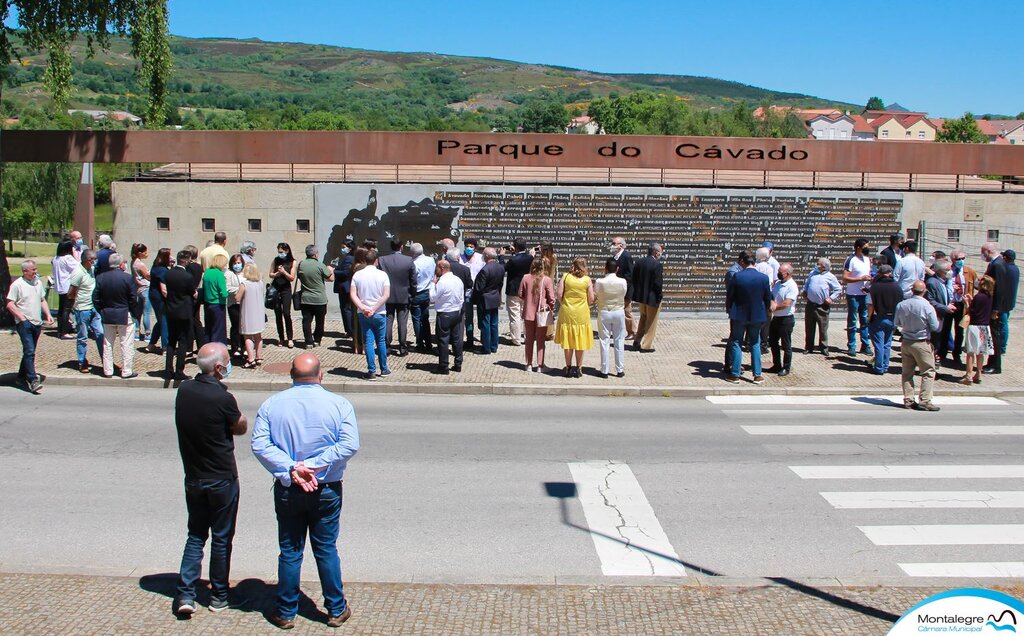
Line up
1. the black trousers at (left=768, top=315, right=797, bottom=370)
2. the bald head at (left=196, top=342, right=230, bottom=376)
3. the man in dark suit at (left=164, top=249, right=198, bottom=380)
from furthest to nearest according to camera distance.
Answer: the black trousers at (left=768, top=315, right=797, bottom=370) < the man in dark suit at (left=164, top=249, right=198, bottom=380) < the bald head at (left=196, top=342, right=230, bottom=376)

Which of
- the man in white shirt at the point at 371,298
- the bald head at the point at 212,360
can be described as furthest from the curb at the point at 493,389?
the bald head at the point at 212,360

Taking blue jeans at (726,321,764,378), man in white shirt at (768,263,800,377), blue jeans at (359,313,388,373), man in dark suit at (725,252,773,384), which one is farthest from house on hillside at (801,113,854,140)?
blue jeans at (359,313,388,373)

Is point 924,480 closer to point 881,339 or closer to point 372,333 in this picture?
point 881,339

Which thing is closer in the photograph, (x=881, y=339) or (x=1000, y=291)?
(x=1000, y=291)

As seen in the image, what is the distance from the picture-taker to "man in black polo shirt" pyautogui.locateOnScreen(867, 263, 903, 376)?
14.0 m

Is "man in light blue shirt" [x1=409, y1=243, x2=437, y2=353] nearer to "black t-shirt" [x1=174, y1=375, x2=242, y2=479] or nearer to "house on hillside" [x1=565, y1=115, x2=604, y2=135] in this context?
"black t-shirt" [x1=174, y1=375, x2=242, y2=479]

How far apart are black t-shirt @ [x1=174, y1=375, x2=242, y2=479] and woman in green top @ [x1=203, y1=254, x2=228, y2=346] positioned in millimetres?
7577

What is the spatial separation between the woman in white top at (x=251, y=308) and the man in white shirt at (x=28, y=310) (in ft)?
8.30

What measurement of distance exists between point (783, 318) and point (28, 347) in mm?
10611

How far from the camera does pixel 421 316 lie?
14969mm

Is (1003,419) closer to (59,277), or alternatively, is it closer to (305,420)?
(305,420)

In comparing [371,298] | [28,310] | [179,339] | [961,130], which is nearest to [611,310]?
[371,298]

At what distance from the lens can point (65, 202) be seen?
5769cm

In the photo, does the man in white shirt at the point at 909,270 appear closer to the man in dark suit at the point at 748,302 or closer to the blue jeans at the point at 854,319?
the blue jeans at the point at 854,319
